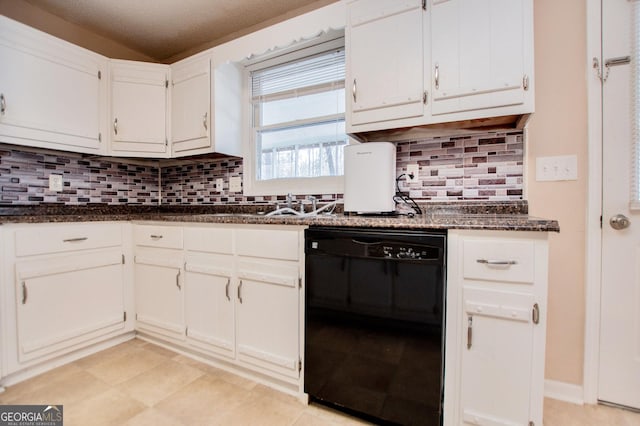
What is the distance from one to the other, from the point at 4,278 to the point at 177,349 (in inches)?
40.0

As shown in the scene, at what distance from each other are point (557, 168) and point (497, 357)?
3.41 ft

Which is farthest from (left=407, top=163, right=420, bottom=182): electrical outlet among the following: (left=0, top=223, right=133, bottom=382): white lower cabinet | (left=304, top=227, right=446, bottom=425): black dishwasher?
(left=0, top=223, right=133, bottom=382): white lower cabinet

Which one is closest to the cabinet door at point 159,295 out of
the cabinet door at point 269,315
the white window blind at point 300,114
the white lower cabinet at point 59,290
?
the white lower cabinet at point 59,290

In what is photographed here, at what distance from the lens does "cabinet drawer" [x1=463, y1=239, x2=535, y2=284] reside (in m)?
1.06

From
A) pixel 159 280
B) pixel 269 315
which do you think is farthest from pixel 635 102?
pixel 159 280

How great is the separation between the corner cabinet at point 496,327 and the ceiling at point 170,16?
207 cm

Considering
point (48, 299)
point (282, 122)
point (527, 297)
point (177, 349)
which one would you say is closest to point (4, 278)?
point (48, 299)

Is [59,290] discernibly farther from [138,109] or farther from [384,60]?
[384,60]

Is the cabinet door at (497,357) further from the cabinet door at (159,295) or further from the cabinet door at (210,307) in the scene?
the cabinet door at (159,295)

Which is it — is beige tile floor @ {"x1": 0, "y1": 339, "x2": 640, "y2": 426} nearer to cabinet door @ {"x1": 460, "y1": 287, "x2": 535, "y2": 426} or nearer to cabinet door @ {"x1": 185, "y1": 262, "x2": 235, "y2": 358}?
cabinet door @ {"x1": 185, "y1": 262, "x2": 235, "y2": 358}

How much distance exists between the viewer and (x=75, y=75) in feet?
6.76

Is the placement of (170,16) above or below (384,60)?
above

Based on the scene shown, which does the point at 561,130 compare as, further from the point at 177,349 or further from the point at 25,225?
the point at 25,225

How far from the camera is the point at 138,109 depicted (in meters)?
2.31
